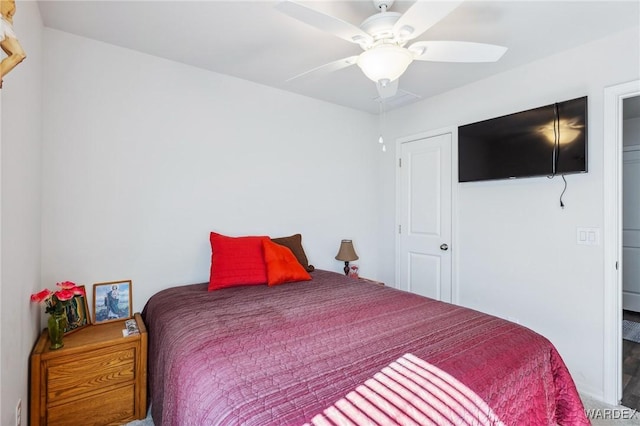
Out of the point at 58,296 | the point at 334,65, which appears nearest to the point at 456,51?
the point at 334,65

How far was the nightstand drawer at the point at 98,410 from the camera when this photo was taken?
1.63 meters

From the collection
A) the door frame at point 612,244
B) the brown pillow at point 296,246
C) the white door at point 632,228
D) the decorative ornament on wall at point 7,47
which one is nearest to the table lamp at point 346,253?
the brown pillow at point 296,246

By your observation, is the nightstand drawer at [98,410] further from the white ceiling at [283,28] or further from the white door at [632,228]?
the white door at [632,228]

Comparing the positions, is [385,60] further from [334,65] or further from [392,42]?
[334,65]

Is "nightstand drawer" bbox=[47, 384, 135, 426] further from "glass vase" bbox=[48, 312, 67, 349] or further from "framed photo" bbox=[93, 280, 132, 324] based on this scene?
"framed photo" bbox=[93, 280, 132, 324]

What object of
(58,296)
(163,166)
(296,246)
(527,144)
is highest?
(527,144)

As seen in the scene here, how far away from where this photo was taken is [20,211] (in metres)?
1.41

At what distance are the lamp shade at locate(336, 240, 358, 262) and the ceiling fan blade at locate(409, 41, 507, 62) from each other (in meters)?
1.96

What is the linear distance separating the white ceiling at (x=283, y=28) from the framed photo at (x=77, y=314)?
1705mm

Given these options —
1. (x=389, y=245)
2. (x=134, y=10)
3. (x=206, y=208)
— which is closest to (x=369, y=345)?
(x=206, y=208)

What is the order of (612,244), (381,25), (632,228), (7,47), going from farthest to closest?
1. (632,228)
2. (612,244)
3. (381,25)
4. (7,47)

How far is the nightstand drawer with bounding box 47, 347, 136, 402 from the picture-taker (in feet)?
5.29

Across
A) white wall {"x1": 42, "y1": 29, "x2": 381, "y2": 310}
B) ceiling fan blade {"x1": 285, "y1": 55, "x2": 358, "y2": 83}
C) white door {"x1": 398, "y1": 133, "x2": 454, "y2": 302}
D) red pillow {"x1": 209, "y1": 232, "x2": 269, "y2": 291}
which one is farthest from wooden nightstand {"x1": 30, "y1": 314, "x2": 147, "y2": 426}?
white door {"x1": 398, "y1": 133, "x2": 454, "y2": 302}

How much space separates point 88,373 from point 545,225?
3197 millimetres
